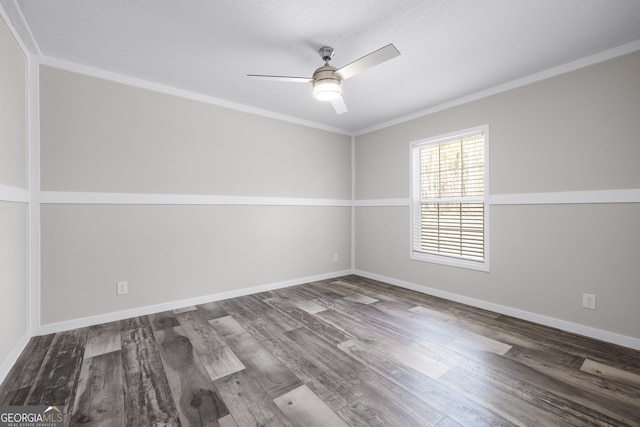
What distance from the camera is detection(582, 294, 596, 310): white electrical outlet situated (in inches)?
96.0

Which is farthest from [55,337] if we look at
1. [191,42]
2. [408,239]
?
[408,239]

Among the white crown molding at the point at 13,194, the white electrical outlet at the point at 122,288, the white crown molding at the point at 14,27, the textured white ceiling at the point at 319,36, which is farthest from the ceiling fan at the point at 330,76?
the white electrical outlet at the point at 122,288

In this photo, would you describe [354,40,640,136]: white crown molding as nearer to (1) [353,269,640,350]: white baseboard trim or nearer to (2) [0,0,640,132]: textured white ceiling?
(2) [0,0,640,132]: textured white ceiling

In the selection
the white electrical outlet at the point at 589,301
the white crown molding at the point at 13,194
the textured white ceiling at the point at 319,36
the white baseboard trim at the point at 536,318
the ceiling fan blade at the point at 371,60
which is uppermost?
the textured white ceiling at the point at 319,36

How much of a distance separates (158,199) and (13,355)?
1625 mm

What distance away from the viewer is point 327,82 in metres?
2.19

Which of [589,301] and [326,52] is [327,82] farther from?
[589,301]

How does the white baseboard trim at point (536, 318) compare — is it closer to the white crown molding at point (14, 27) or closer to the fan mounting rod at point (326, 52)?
the fan mounting rod at point (326, 52)

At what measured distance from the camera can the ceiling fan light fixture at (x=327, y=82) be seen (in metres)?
2.18

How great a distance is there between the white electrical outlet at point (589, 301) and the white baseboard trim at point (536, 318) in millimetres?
189

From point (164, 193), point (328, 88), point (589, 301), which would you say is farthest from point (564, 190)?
point (164, 193)

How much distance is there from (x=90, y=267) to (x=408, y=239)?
372 centimetres

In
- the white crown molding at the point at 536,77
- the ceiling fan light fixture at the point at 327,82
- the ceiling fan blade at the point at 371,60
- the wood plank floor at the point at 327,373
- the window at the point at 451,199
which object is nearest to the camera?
the wood plank floor at the point at 327,373

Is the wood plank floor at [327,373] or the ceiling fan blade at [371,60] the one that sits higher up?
the ceiling fan blade at [371,60]
